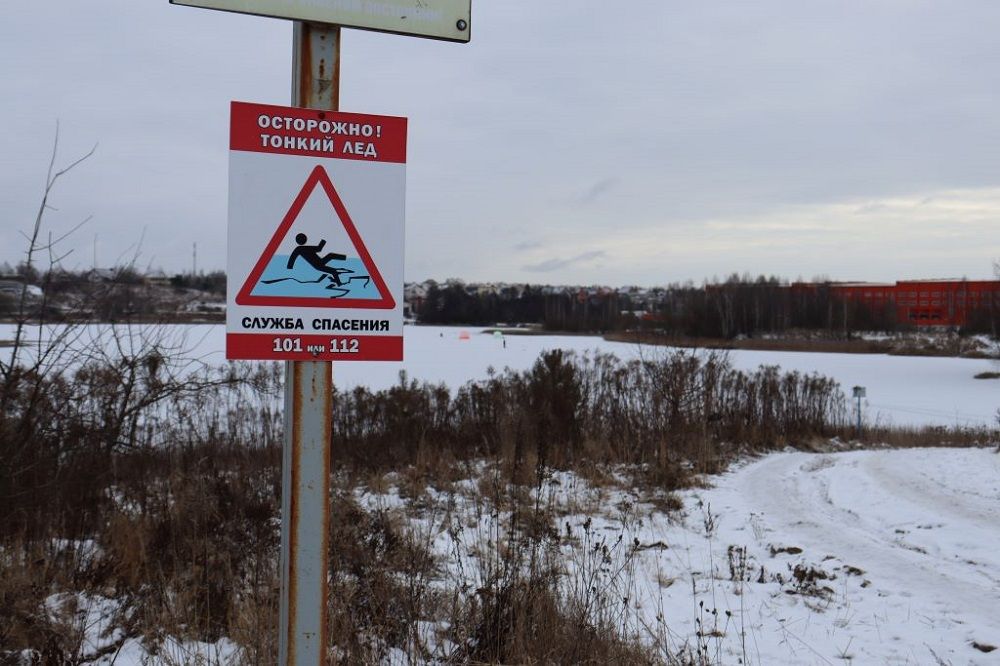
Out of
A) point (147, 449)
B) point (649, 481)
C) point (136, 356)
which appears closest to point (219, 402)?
point (147, 449)

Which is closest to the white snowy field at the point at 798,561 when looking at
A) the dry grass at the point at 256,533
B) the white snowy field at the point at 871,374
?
the dry grass at the point at 256,533

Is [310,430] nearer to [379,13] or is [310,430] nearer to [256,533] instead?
[379,13]

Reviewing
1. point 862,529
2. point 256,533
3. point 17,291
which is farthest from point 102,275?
point 862,529

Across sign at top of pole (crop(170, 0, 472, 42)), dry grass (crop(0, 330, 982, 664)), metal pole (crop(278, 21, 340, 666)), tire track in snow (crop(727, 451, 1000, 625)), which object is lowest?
tire track in snow (crop(727, 451, 1000, 625))

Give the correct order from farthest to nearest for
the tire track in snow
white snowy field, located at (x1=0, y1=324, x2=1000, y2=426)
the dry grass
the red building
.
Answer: the red building, white snowy field, located at (x1=0, y1=324, x2=1000, y2=426), the tire track in snow, the dry grass

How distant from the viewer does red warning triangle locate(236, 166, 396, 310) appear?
6.55ft

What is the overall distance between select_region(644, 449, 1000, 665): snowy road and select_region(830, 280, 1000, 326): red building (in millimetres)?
82688

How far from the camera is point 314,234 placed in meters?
2.04

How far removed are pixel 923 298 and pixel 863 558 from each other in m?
102

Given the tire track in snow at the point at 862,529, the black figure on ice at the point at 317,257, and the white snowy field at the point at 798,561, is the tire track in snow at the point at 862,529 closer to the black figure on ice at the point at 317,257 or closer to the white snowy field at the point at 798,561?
the white snowy field at the point at 798,561

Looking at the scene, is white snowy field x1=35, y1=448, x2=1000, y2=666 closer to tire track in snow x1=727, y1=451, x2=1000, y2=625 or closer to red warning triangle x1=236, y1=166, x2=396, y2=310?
tire track in snow x1=727, y1=451, x2=1000, y2=625

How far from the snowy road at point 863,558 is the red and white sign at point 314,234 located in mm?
2729

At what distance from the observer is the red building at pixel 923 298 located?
86750 mm

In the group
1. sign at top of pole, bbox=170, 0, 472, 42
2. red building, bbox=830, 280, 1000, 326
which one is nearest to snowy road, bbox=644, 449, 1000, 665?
sign at top of pole, bbox=170, 0, 472, 42
